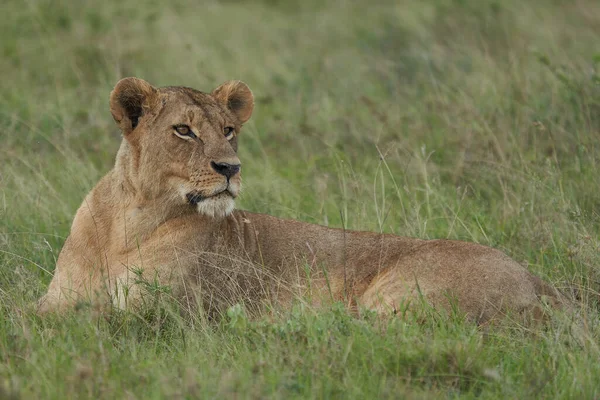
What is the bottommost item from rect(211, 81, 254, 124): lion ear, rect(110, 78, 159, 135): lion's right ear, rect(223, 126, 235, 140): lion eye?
rect(223, 126, 235, 140): lion eye

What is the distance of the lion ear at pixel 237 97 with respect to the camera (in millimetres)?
5973

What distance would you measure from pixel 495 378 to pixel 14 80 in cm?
766

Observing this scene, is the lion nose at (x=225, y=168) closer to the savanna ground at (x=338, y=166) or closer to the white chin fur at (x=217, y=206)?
the white chin fur at (x=217, y=206)

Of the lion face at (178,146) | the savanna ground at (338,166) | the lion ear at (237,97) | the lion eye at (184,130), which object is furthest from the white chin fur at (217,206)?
the lion ear at (237,97)

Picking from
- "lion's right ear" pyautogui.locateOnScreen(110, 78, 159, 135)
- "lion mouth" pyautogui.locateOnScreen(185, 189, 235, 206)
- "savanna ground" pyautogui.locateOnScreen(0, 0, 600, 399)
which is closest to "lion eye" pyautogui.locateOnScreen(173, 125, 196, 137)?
"lion's right ear" pyautogui.locateOnScreen(110, 78, 159, 135)

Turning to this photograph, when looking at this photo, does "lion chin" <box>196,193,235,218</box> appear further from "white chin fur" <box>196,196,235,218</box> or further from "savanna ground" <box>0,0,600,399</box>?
"savanna ground" <box>0,0,600,399</box>

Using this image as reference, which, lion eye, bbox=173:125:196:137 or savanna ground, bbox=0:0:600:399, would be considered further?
lion eye, bbox=173:125:196:137

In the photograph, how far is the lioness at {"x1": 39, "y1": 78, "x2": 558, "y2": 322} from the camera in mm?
5305

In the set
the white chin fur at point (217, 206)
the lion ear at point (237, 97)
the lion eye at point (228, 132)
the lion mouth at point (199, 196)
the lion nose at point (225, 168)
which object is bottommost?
the white chin fur at point (217, 206)

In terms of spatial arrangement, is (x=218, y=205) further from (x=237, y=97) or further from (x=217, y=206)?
(x=237, y=97)

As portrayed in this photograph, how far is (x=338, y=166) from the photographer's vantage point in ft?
26.3

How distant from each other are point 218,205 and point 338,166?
2.81 meters

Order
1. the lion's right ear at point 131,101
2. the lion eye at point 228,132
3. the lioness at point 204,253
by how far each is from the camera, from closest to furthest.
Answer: the lioness at point 204,253, the lion's right ear at point 131,101, the lion eye at point 228,132

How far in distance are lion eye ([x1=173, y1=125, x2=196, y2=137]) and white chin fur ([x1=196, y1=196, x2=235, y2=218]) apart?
1.28ft
